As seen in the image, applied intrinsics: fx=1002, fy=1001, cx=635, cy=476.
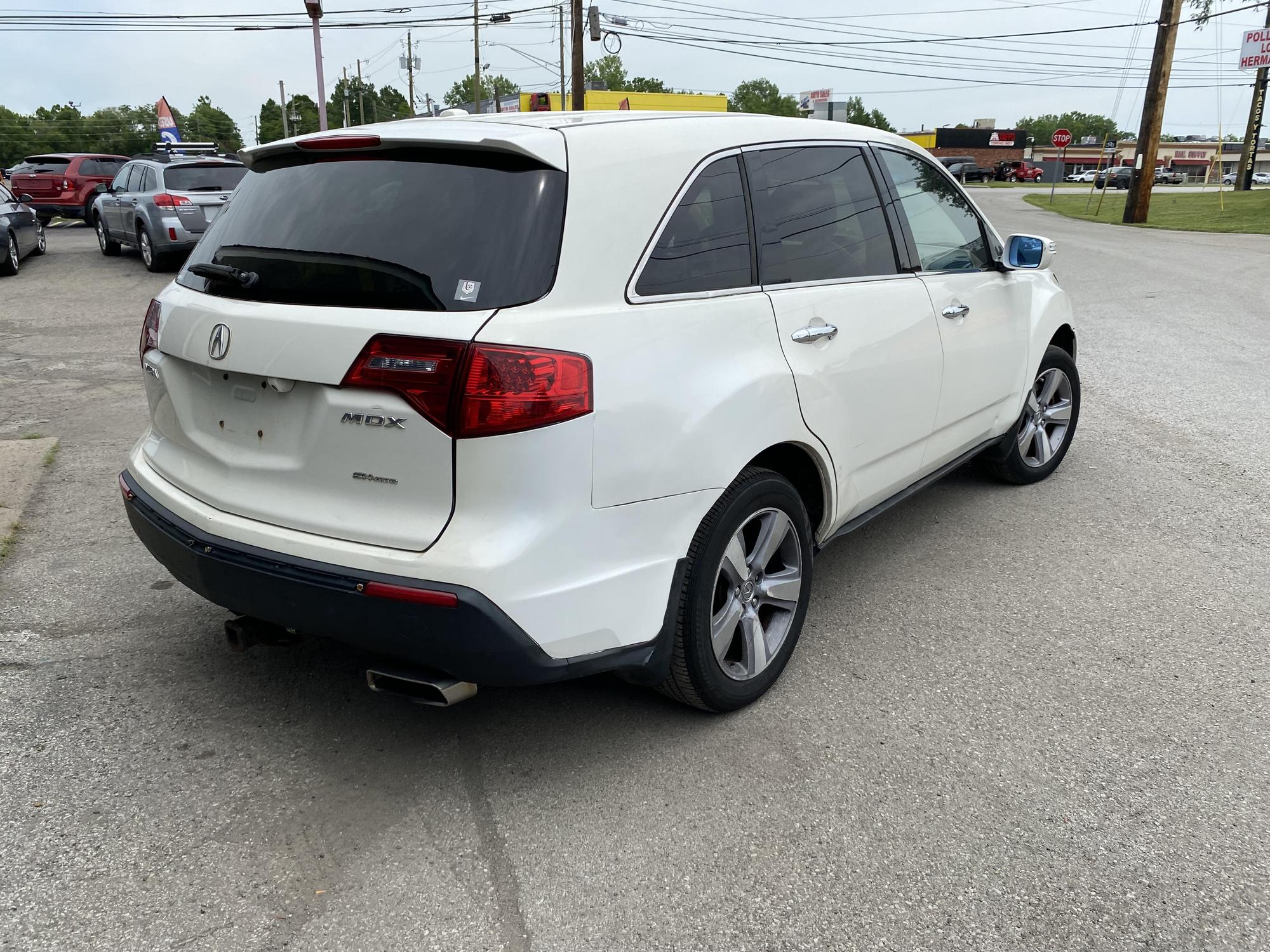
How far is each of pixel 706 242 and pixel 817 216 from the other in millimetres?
704

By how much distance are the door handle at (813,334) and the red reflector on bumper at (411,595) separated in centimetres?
141

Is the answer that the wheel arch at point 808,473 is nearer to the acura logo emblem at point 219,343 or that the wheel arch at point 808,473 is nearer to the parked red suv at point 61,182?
the acura logo emblem at point 219,343

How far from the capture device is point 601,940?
2.31 m

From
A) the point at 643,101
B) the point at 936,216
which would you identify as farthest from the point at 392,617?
the point at 643,101

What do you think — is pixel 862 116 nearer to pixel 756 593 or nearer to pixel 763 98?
pixel 763 98

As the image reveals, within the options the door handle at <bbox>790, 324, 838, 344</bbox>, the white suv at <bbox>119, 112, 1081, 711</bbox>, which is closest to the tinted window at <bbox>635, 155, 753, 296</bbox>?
the white suv at <bbox>119, 112, 1081, 711</bbox>

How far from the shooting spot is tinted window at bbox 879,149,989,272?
4.07 m

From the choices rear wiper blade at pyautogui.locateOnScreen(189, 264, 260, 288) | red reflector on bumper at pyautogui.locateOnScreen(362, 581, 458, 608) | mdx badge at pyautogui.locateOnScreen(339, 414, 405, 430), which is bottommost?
red reflector on bumper at pyautogui.locateOnScreen(362, 581, 458, 608)

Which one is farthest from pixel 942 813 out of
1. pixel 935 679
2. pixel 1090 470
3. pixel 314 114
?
pixel 314 114

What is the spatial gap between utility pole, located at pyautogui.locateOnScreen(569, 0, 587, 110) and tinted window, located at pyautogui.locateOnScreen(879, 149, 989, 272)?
30.6 metres

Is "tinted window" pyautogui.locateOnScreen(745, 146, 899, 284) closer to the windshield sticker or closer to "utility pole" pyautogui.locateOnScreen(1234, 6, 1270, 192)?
the windshield sticker

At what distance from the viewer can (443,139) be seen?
2.70 m

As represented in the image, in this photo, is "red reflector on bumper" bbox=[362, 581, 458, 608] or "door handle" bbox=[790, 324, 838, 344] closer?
"red reflector on bumper" bbox=[362, 581, 458, 608]

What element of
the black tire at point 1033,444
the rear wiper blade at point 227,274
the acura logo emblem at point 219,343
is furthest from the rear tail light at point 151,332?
the black tire at point 1033,444
